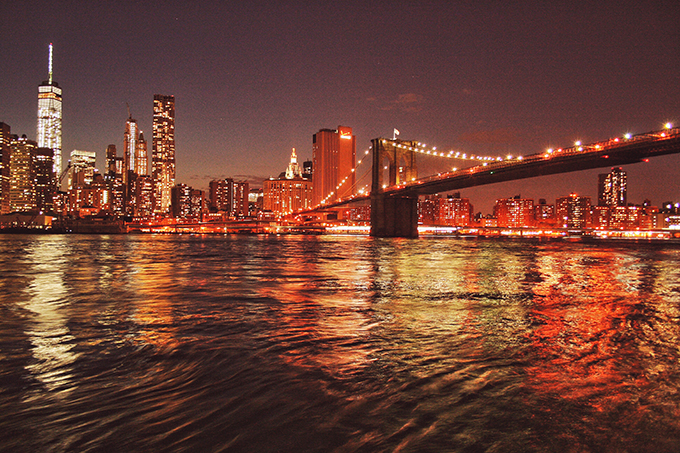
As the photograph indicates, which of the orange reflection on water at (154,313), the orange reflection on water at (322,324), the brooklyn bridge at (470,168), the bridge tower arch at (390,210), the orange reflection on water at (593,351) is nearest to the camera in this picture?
the orange reflection on water at (593,351)

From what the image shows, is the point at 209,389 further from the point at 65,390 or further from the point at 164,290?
the point at 164,290

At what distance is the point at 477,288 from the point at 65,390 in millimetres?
9989

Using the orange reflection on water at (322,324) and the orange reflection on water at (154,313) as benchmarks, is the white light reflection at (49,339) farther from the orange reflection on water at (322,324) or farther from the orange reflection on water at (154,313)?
the orange reflection on water at (322,324)

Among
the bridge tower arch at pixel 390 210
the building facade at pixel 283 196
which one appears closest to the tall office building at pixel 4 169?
the building facade at pixel 283 196

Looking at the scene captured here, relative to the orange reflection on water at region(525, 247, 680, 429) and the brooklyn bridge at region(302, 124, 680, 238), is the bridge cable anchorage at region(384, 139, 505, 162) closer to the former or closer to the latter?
the brooklyn bridge at region(302, 124, 680, 238)

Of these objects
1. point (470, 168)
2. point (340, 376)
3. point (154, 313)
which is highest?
point (470, 168)

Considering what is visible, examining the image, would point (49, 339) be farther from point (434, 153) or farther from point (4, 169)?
point (4, 169)

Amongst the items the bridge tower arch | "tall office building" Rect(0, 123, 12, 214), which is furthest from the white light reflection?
"tall office building" Rect(0, 123, 12, 214)

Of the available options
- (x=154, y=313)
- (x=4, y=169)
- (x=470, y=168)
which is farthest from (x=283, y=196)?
(x=154, y=313)

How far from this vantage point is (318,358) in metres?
4.95

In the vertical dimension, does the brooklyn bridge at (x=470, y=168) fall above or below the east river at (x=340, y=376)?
above

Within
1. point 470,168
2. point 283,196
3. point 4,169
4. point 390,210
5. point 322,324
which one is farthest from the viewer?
point 283,196

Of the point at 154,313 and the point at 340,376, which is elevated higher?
the point at 340,376

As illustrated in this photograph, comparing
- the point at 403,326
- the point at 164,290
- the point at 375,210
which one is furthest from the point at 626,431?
the point at 375,210
